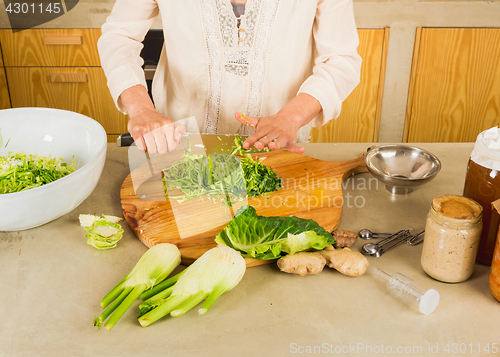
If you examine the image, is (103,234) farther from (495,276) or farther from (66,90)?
(66,90)

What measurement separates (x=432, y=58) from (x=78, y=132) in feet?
7.35

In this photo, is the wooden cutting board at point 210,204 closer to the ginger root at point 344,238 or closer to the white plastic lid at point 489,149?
the ginger root at point 344,238

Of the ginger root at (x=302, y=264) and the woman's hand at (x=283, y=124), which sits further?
the woman's hand at (x=283, y=124)

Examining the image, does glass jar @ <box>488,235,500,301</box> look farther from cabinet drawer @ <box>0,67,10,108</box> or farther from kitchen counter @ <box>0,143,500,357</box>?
cabinet drawer @ <box>0,67,10,108</box>

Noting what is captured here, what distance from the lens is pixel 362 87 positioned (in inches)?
102

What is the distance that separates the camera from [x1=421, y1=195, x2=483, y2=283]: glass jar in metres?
0.69

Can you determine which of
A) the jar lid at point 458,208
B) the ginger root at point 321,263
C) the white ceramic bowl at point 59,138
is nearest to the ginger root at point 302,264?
the ginger root at point 321,263

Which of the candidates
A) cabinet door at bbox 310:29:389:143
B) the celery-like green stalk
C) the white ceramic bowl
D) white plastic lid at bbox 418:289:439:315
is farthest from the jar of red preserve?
cabinet door at bbox 310:29:389:143

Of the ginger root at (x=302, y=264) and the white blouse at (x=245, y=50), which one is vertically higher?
the white blouse at (x=245, y=50)

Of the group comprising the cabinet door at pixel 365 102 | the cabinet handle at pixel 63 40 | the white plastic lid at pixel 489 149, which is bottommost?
the cabinet door at pixel 365 102

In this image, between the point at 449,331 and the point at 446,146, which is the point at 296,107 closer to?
the point at 446,146

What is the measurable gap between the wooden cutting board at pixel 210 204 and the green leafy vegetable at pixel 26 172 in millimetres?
165

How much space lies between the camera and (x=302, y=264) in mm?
770

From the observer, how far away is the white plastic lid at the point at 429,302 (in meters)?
0.68
